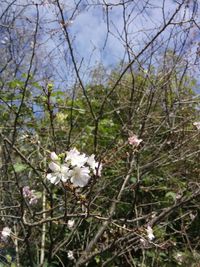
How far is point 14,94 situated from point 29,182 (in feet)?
2.35

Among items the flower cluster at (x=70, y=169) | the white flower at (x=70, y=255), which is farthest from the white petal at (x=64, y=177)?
the white flower at (x=70, y=255)

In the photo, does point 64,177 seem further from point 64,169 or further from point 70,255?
point 70,255

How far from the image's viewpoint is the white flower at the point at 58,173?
5.06 feet

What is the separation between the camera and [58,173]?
1.56 m

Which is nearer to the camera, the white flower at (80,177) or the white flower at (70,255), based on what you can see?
the white flower at (80,177)

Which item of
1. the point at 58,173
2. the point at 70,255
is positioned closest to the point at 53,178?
the point at 58,173

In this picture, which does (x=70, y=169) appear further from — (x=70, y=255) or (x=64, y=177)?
(x=70, y=255)

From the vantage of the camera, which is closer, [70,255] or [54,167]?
[54,167]

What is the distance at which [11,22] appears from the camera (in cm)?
378

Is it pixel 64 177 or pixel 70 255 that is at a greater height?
pixel 64 177

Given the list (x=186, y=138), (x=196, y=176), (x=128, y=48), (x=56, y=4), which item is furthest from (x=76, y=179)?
(x=196, y=176)

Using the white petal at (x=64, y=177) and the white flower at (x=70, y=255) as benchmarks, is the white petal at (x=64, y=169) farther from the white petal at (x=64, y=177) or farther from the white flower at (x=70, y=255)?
the white flower at (x=70, y=255)

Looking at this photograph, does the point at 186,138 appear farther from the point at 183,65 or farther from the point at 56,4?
the point at 56,4

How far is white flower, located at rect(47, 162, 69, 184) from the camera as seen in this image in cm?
154
